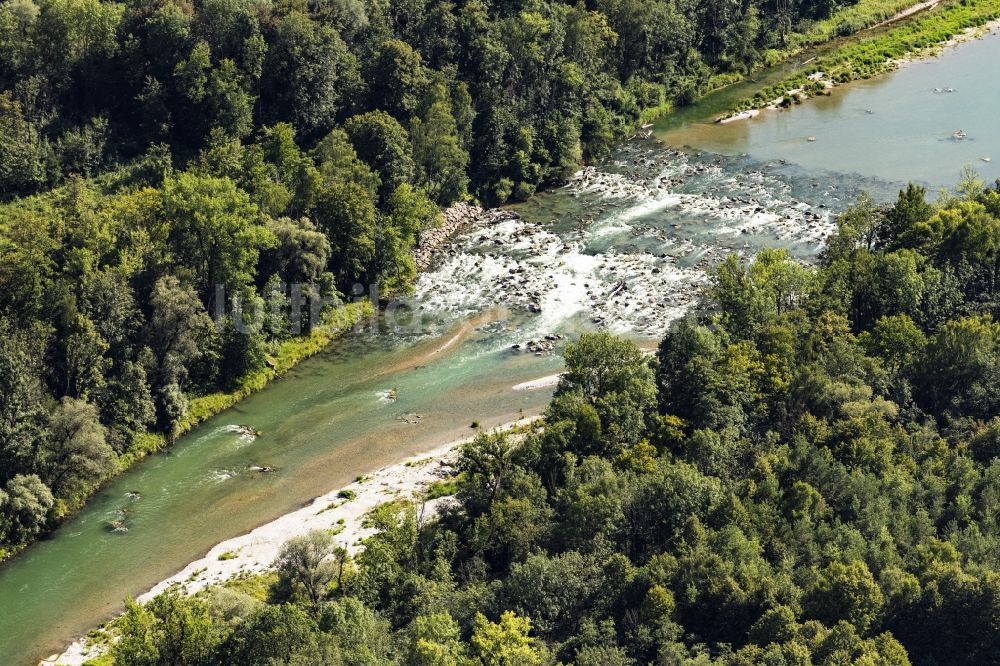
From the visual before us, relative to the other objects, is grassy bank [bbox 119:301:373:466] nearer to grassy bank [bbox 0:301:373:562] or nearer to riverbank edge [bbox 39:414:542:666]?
grassy bank [bbox 0:301:373:562]

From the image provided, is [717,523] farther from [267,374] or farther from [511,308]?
[267,374]

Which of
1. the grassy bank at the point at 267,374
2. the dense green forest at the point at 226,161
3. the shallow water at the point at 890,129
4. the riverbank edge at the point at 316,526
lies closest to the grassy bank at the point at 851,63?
the shallow water at the point at 890,129

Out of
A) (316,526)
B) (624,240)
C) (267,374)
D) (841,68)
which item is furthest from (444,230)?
(841,68)

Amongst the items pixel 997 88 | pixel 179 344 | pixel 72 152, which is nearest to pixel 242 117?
pixel 72 152

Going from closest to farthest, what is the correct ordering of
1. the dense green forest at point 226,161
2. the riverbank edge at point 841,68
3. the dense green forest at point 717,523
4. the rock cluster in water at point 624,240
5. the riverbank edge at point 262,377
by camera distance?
the dense green forest at point 717,523, the riverbank edge at point 262,377, the dense green forest at point 226,161, the rock cluster in water at point 624,240, the riverbank edge at point 841,68

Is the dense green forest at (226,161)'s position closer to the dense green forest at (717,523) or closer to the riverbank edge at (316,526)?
the riverbank edge at (316,526)

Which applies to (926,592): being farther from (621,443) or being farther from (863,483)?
(621,443)

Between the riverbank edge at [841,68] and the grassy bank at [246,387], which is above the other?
the riverbank edge at [841,68]
